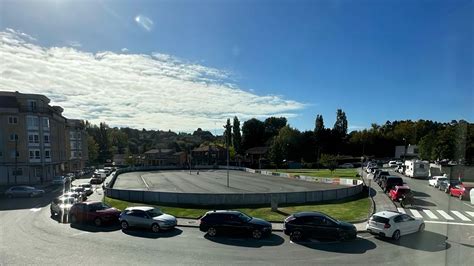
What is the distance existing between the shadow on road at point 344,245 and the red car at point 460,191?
69.2 feet

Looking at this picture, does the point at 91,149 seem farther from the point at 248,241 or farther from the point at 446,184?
the point at 248,241

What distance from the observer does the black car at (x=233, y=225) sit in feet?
63.9

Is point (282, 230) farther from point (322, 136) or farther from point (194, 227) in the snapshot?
point (322, 136)

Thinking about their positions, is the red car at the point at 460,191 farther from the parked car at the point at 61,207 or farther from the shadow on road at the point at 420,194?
the parked car at the point at 61,207

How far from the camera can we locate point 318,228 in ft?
61.8

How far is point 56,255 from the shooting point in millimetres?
16062

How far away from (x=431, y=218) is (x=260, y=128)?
114m

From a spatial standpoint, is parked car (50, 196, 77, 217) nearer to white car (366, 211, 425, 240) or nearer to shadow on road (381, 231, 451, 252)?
white car (366, 211, 425, 240)

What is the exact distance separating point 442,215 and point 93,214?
25377 millimetres

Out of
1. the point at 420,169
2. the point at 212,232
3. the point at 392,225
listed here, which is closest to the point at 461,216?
the point at 392,225

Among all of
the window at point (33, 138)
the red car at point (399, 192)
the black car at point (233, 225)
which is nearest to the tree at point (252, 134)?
the window at point (33, 138)

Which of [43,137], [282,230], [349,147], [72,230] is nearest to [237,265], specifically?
[282,230]

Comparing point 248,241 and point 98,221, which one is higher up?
point 98,221

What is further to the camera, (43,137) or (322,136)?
(322,136)
